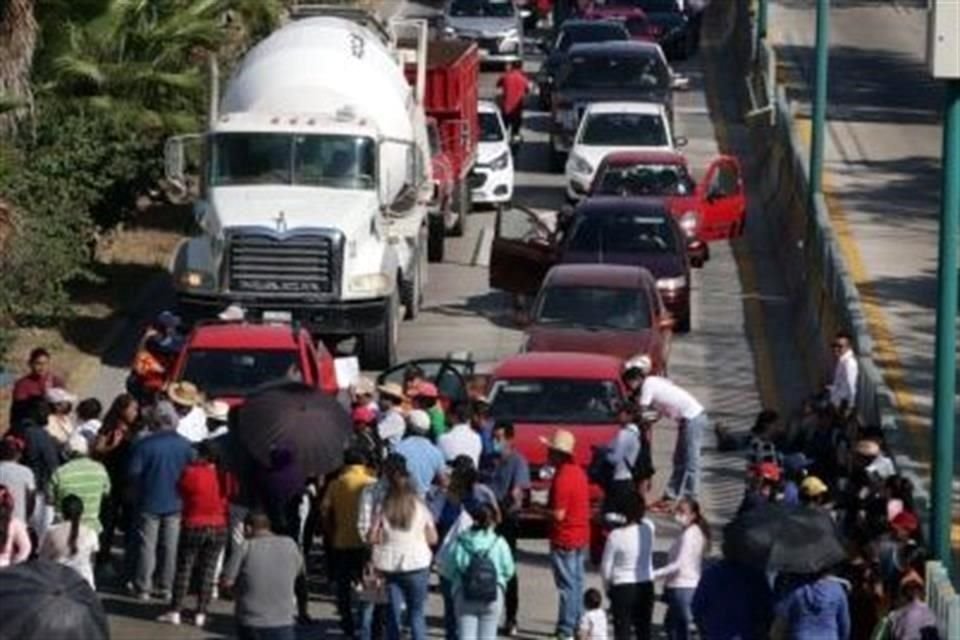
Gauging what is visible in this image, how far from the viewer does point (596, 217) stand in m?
38.2

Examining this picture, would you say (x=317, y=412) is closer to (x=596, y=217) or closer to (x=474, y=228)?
(x=596, y=217)

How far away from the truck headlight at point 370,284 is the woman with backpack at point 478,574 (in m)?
13.0

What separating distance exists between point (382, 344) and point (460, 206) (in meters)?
8.89

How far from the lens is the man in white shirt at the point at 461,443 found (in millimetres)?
25188

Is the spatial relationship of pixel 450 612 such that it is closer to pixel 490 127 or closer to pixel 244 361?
pixel 244 361

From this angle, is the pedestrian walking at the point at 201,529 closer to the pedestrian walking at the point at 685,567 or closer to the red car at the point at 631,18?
the pedestrian walking at the point at 685,567

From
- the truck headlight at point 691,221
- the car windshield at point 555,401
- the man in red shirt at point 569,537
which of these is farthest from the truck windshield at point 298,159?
the man in red shirt at point 569,537

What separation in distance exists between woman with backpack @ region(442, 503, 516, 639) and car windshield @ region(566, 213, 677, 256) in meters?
16.1

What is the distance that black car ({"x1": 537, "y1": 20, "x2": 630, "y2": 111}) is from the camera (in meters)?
56.2

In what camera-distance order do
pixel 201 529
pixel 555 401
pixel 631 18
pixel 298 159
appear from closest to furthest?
pixel 201 529 → pixel 555 401 → pixel 298 159 → pixel 631 18

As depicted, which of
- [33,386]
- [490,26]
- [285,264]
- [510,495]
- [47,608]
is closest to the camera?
[47,608]

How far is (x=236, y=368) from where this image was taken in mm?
28750

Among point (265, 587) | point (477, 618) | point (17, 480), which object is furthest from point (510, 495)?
point (265, 587)

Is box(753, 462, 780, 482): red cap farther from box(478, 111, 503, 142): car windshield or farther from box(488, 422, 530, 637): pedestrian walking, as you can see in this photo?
box(478, 111, 503, 142): car windshield
